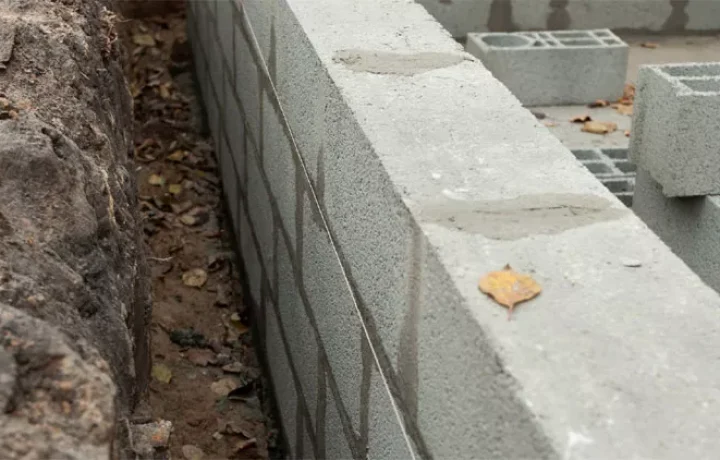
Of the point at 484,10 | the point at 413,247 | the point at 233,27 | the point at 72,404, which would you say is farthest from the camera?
the point at 484,10

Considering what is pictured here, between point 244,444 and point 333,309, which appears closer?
point 333,309

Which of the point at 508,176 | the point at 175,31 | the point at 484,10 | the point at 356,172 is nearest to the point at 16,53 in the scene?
the point at 356,172

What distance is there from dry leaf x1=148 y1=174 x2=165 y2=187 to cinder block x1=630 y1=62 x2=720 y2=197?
2.86 metres

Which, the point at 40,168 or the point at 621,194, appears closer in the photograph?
the point at 40,168

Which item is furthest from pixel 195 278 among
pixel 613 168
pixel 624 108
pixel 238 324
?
pixel 624 108

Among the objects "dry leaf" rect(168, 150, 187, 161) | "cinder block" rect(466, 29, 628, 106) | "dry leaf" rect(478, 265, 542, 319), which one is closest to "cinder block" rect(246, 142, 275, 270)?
"dry leaf" rect(168, 150, 187, 161)

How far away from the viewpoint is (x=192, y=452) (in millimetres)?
3516

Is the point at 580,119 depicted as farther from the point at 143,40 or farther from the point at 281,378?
the point at 143,40

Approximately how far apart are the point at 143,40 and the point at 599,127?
11.0 feet

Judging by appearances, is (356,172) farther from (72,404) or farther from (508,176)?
(72,404)

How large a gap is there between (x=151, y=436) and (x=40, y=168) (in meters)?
0.53

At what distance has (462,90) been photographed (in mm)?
2240

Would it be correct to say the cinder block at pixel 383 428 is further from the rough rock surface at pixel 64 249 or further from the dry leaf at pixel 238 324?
the dry leaf at pixel 238 324

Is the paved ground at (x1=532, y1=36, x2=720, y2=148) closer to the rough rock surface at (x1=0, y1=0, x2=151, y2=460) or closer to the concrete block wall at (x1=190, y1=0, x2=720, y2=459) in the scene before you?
the concrete block wall at (x1=190, y1=0, x2=720, y2=459)
